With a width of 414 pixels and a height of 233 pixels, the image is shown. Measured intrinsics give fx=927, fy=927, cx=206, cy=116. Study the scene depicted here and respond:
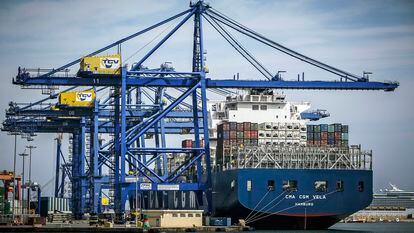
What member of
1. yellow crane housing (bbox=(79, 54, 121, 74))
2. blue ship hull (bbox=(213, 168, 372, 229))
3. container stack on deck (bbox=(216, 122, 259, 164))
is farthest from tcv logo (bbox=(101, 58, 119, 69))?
blue ship hull (bbox=(213, 168, 372, 229))

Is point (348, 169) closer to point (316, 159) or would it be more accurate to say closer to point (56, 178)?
point (316, 159)

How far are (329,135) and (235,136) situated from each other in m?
7.79

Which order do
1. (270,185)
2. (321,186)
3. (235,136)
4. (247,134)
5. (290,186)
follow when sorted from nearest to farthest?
1. (270,185)
2. (290,186)
3. (321,186)
4. (235,136)
5. (247,134)

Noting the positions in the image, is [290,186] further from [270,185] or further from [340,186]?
[340,186]

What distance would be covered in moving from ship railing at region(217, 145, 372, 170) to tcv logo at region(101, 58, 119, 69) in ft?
40.4

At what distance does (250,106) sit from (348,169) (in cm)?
1406

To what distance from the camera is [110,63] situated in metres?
75.9

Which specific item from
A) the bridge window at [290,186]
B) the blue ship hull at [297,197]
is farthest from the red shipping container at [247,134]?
the bridge window at [290,186]

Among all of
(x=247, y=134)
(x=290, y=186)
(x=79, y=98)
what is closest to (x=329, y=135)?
(x=247, y=134)

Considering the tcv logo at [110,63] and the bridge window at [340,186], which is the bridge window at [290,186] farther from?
the tcv logo at [110,63]

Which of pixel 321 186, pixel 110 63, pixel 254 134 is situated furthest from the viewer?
pixel 254 134

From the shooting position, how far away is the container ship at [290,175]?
2803 inches

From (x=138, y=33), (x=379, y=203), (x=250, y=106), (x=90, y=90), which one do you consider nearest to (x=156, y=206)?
(x=90, y=90)

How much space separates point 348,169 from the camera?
73188mm
